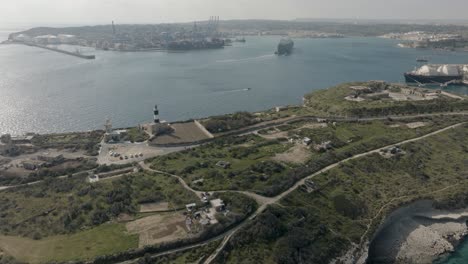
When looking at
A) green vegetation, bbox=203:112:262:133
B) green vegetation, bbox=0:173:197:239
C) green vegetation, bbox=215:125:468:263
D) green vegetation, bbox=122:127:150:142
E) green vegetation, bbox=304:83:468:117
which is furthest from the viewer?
green vegetation, bbox=304:83:468:117

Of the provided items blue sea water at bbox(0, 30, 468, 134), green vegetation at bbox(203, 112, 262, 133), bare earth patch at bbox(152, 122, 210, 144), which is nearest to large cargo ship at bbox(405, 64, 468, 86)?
blue sea water at bbox(0, 30, 468, 134)

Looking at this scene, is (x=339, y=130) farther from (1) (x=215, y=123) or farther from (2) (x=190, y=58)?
(2) (x=190, y=58)

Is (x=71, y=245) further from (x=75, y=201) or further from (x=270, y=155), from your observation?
(x=270, y=155)

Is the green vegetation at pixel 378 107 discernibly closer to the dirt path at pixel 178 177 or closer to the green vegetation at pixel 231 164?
the green vegetation at pixel 231 164

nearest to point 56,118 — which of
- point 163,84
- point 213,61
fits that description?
point 163,84

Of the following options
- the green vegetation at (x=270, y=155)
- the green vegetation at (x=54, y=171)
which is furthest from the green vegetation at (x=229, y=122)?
the green vegetation at (x=54, y=171)

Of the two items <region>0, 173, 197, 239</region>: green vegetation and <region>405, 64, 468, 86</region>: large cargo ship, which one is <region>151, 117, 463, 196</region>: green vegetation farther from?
<region>405, 64, 468, 86</region>: large cargo ship
